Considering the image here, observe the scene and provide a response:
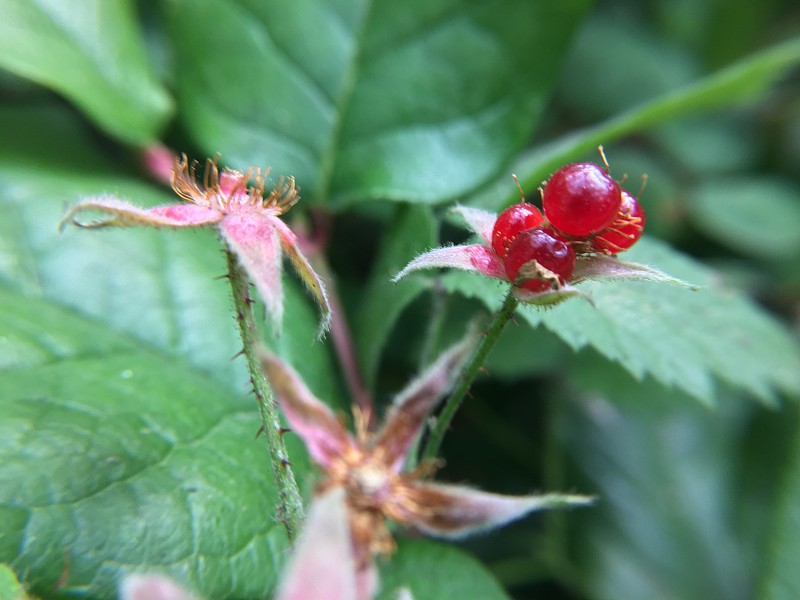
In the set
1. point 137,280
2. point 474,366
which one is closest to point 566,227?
point 474,366

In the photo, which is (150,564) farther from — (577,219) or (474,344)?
(577,219)

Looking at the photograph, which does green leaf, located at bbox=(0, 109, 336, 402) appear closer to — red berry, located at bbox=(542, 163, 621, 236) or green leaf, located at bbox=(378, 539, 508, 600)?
green leaf, located at bbox=(378, 539, 508, 600)

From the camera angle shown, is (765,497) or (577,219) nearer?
(577,219)

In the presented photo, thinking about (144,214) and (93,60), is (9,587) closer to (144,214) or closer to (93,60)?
(144,214)

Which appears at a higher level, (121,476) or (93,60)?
(93,60)

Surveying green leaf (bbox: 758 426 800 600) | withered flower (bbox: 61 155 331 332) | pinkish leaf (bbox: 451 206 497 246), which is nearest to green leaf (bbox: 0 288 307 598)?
withered flower (bbox: 61 155 331 332)

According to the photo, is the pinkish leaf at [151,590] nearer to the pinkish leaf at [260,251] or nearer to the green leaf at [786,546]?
the pinkish leaf at [260,251]

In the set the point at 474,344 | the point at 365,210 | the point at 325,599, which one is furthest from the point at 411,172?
the point at 325,599
